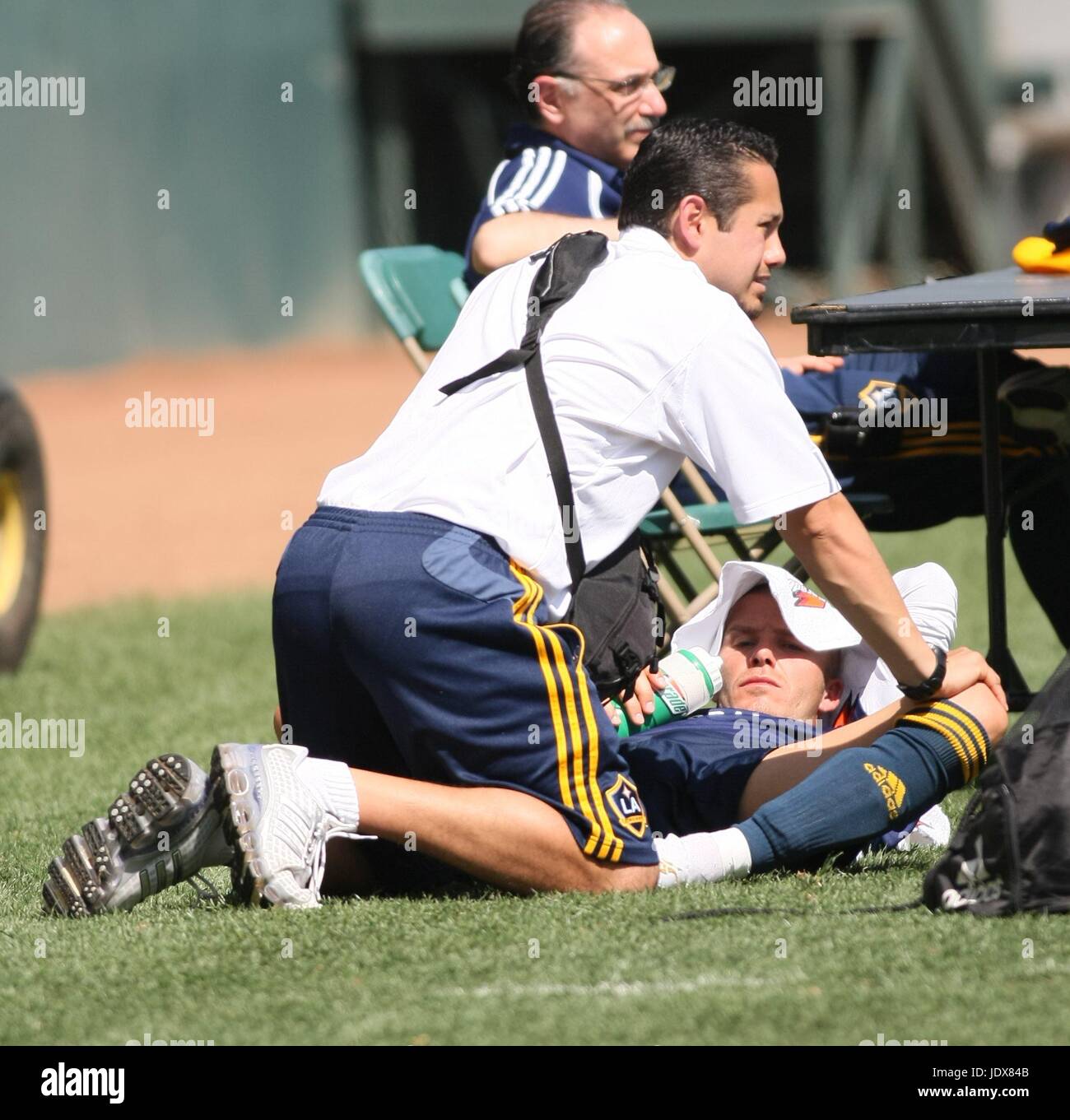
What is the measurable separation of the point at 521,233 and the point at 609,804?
188 centimetres

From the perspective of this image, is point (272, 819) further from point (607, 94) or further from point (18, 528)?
point (18, 528)

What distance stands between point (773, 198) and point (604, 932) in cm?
135

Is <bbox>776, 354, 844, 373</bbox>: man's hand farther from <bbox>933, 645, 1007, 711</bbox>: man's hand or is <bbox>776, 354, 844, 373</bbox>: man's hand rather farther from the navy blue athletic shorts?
the navy blue athletic shorts

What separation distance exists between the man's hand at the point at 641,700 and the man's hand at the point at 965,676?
62cm

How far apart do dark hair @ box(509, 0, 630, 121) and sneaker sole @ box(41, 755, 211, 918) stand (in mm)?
2447

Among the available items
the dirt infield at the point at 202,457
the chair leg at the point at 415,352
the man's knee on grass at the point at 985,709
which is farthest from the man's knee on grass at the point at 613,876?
the dirt infield at the point at 202,457

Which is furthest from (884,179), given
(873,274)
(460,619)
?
(460,619)

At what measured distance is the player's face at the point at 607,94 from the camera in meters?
Answer: 4.84

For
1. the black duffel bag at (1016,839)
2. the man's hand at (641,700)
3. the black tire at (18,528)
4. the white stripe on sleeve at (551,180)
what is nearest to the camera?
the black duffel bag at (1016,839)

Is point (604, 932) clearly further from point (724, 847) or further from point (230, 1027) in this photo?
point (230, 1027)

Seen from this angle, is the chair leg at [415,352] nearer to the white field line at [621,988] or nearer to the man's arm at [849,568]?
the man's arm at [849,568]

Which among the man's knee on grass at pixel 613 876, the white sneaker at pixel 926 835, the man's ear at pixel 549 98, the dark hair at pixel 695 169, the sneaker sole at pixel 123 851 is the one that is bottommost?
the white sneaker at pixel 926 835

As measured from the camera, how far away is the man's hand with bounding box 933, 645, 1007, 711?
341 cm
